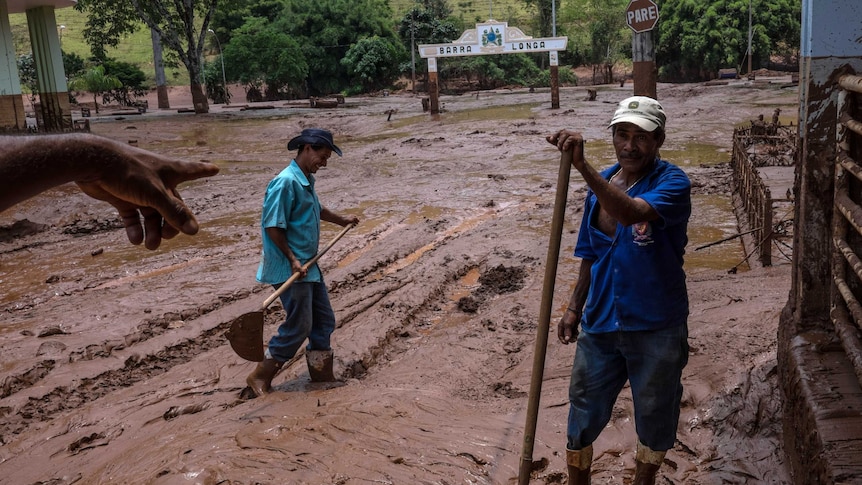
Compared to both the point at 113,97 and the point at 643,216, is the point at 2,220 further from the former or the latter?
the point at 113,97

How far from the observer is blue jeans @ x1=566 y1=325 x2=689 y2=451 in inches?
128

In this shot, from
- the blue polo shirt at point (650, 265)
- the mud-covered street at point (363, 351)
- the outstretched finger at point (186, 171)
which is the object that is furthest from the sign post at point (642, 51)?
the outstretched finger at point (186, 171)

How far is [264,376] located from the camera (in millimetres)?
5336

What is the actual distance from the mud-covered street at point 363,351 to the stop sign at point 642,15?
2.47 m

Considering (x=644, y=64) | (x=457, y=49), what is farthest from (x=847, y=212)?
(x=457, y=49)

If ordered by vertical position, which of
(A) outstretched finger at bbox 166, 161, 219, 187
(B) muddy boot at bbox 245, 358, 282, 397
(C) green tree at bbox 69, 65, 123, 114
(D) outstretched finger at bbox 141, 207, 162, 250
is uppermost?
(C) green tree at bbox 69, 65, 123, 114

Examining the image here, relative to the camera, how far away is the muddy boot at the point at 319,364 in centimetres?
545

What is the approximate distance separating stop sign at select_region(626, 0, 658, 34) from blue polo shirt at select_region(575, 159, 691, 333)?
4.60 metres

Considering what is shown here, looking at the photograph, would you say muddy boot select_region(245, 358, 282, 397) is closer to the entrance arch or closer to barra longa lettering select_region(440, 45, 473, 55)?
the entrance arch

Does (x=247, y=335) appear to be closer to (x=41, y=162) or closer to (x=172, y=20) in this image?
(x=41, y=162)

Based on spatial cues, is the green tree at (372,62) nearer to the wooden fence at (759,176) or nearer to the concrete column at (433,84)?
the concrete column at (433,84)

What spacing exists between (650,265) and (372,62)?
41.9 meters

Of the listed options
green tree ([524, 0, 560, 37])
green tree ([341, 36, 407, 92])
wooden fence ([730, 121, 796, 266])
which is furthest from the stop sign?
green tree ([524, 0, 560, 37])

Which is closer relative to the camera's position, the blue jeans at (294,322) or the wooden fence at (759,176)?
the blue jeans at (294,322)
